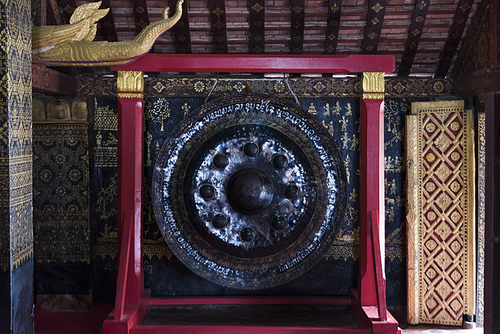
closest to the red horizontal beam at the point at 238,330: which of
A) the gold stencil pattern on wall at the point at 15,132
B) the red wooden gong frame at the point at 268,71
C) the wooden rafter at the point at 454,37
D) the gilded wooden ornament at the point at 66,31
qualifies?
the red wooden gong frame at the point at 268,71

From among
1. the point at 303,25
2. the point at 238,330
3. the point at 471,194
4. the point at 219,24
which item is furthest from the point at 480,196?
the point at 219,24

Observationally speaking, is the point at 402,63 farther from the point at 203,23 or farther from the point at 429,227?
the point at 203,23

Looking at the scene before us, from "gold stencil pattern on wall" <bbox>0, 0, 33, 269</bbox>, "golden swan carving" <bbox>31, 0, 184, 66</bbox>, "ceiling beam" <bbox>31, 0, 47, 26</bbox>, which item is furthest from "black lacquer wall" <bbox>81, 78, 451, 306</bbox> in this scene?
"gold stencil pattern on wall" <bbox>0, 0, 33, 269</bbox>

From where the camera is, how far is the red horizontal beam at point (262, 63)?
289 cm

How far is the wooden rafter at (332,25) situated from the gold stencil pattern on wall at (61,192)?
2.23 m

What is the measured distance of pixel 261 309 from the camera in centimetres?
334

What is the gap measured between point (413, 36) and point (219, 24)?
5.30 feet

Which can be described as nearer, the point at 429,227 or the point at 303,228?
the point at 303,228

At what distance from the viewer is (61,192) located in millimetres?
3527

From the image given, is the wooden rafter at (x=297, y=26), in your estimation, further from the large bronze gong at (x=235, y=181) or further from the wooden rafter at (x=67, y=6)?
the wooden rafter at (x=67, y=6)

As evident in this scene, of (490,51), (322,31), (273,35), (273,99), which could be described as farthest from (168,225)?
(490,51)

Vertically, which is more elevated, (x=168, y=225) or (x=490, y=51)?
(x=490, y=51)

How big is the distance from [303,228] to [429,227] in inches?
48.7

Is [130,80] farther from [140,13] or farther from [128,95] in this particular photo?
[140,13]
